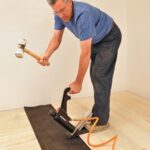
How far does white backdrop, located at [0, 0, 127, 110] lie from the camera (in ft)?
7.08

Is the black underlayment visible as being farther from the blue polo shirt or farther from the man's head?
the man's head

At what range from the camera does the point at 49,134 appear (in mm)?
1669

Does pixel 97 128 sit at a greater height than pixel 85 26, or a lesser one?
lesser

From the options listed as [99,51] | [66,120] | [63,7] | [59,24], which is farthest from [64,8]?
[66,120]

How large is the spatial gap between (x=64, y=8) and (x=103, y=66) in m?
0.51

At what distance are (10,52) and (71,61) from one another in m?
0.64

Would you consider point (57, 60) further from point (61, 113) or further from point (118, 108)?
point (61, 113)

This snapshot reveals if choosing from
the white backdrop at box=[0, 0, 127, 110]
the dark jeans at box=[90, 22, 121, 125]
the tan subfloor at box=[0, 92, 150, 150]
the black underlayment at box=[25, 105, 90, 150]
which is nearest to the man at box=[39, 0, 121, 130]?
the dark jeans at box=[90, 22, 121, 125]

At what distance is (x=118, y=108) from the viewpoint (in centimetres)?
216

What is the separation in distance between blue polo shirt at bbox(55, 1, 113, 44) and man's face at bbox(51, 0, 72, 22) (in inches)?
1.3

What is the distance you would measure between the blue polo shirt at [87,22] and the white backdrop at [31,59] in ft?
2.06

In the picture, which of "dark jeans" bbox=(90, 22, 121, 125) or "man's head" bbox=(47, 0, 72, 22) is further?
"dark jeans" bbox=(90, 22, 121, 125)

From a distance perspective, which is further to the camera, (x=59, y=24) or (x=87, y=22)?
(x=59, y=24)

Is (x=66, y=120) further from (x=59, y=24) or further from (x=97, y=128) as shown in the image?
(x=59, y=24)
